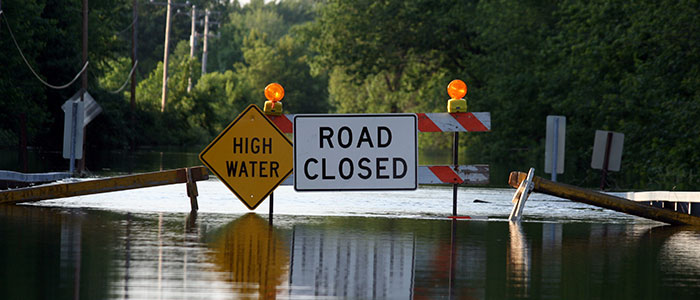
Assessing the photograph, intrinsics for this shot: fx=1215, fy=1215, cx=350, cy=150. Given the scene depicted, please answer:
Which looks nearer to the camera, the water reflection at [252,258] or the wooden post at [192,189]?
the water reflection at [252,258]

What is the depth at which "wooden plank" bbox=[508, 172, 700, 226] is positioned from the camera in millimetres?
14406

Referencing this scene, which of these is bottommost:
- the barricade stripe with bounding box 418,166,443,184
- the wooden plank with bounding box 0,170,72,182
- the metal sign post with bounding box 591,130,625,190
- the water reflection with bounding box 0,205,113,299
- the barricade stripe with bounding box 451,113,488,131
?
the water reflection with bounding box 0,205,113,299

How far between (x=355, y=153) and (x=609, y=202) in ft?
10.4

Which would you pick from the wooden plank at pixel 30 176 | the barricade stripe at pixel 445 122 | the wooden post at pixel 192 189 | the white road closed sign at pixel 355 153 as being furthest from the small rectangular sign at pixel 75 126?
the barricade stripe at pixel 445 122

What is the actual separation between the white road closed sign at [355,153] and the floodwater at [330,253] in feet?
1.63

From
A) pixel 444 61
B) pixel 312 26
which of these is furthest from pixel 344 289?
pixel 312 26

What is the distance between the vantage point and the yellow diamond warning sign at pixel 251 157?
1400 cm

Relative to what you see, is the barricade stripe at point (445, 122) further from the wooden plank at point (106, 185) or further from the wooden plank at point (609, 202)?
the wooden plank at point (106, 185)

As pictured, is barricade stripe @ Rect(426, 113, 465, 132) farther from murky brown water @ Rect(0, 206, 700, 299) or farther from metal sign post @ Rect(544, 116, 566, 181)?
metal sign post @ Rect(544, 116, 566, 181)

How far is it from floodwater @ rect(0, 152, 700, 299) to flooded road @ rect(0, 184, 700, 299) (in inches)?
0.6

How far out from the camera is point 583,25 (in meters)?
43.0

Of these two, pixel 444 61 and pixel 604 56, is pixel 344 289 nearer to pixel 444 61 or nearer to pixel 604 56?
pixel 604 56

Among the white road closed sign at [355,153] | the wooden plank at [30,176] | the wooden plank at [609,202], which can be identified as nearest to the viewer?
the white road closed sign at [355,153]

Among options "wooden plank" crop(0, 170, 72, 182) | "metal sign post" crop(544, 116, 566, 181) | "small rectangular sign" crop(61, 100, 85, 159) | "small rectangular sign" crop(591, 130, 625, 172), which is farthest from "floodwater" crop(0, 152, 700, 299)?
"small rectangular sign" crop(591, 130, 625, 172)
